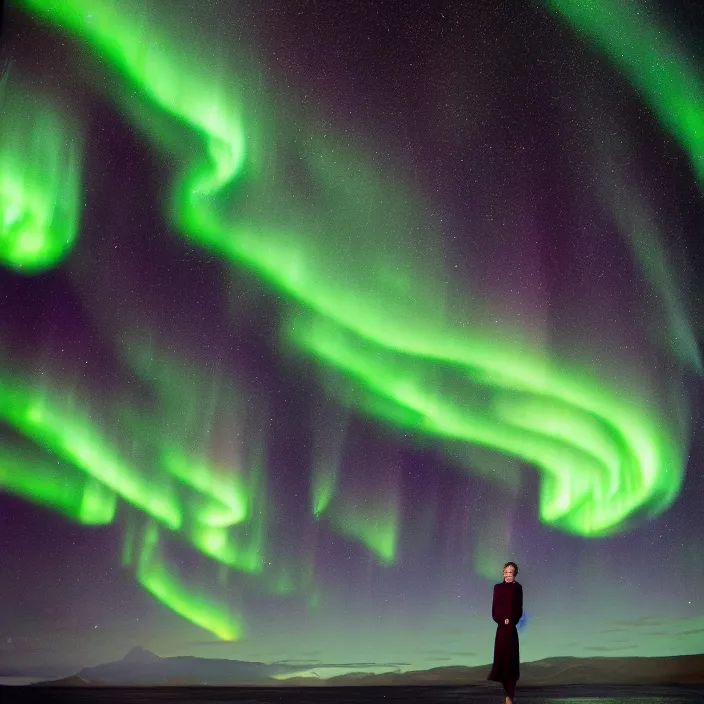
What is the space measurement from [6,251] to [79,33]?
9.62 ft

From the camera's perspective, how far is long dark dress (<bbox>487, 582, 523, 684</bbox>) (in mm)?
6770

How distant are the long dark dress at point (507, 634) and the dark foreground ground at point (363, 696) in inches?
52.4

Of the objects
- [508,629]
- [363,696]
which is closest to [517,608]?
[508,629]

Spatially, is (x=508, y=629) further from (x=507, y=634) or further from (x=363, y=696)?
(x=363, y=696)

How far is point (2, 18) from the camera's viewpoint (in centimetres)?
1078

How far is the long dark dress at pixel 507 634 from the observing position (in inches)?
267

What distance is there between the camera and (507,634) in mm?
6812

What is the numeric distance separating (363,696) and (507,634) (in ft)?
8.93

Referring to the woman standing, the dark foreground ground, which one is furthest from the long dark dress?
the dark foreground ground

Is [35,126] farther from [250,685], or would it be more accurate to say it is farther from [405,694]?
[405,694]

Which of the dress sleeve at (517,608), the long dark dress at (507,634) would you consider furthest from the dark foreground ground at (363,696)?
the dress sleeve at (517,608)

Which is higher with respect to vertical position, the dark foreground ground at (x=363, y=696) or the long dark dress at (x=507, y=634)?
the long dark dress at (x=507, y=634)

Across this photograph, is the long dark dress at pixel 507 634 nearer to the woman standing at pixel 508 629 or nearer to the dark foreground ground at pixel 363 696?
the woman standing at pixel 508 629

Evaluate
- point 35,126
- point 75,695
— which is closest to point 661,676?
point 75,695
